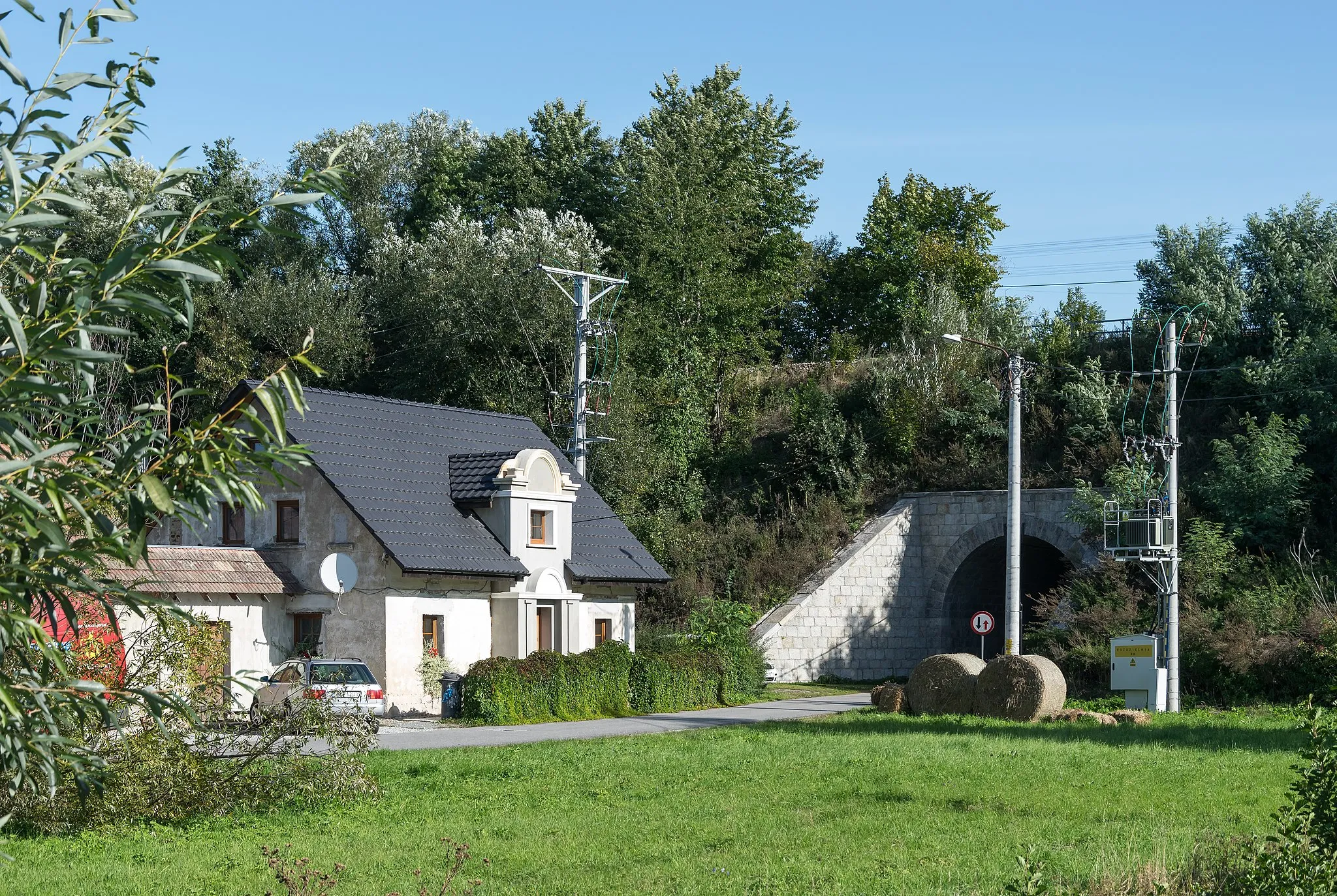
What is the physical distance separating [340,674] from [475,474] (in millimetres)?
7890

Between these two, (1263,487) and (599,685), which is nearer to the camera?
(599,685)

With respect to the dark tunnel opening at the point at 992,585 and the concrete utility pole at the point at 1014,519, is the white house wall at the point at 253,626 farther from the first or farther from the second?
the dark tunnel opening at the point at 992,585

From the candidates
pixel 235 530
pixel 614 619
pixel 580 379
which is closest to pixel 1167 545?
pixel 614 619

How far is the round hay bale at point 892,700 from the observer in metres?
24.3

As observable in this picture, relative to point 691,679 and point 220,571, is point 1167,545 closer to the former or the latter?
point 691,679

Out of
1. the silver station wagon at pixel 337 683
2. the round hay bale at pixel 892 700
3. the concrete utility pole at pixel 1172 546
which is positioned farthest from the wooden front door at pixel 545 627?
the concrete utility pole at pixel 1172 546

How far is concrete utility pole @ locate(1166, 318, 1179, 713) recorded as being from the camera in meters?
25.0

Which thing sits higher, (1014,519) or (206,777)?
(1014,519)

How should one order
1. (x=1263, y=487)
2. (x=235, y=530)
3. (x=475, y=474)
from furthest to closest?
(x=1263, y=487) < (x=475, y=474) < (x=235, y=530)

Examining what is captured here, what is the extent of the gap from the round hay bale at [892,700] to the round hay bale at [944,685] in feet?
1.03

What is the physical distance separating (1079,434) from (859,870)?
1183 inches

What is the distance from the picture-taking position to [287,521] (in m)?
28.2

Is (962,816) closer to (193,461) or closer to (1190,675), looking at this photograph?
(193,461)

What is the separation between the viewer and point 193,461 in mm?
3863
